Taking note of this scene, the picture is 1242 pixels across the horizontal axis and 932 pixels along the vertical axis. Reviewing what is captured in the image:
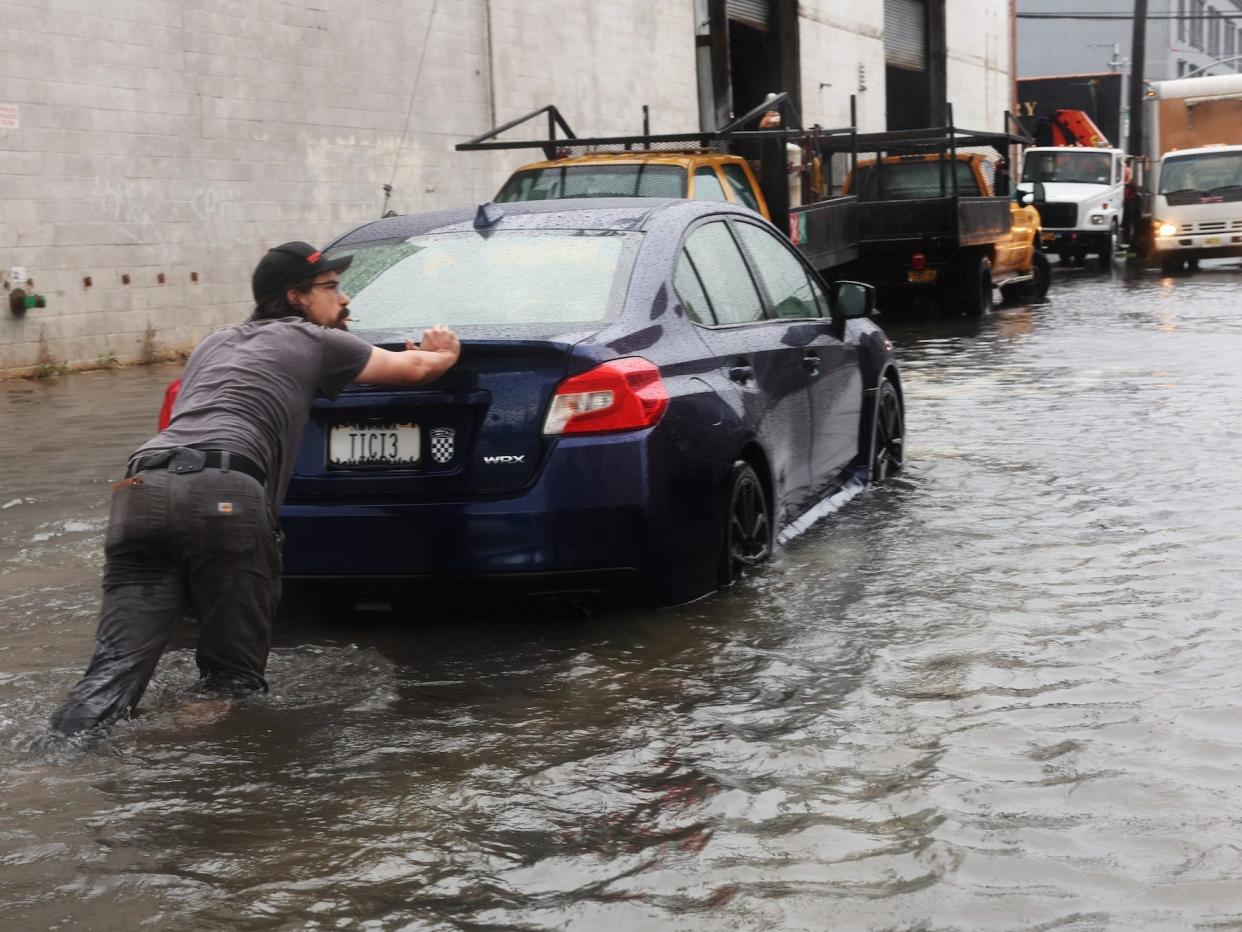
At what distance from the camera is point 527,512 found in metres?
5.96

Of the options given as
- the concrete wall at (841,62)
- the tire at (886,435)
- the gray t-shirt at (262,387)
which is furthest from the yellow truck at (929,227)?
the gray t-shirt at (262,387)

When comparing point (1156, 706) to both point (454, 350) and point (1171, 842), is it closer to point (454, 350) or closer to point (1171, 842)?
point (1171, 842)

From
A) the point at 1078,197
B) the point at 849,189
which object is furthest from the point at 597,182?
the point at 1078,197

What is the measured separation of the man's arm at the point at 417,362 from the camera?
5.45 m

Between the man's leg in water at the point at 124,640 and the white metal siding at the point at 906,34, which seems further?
the white metal siding at the point at 906,34

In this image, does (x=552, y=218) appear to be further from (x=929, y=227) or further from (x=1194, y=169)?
(x=1194, y=169)

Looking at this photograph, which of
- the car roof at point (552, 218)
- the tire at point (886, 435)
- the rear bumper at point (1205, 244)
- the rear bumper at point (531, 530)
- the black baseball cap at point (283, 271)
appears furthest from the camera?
the rear bumper at point (1205, 244)

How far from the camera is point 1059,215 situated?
3444 centimetres

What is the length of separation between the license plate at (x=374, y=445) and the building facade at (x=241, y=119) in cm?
1254

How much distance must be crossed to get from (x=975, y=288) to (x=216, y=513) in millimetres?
18109

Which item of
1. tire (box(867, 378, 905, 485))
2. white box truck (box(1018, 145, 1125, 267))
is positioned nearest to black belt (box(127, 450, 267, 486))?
tire (box(867, 378, 905, 485))

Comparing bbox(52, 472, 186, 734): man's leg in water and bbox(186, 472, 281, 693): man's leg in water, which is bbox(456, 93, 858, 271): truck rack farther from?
bbox(52, 472, 186, 734): man's leg in water

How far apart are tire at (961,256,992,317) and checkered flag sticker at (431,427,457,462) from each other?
16.7 m

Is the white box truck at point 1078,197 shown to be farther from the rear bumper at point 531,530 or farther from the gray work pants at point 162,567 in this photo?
the gray work pants at point 162,567
